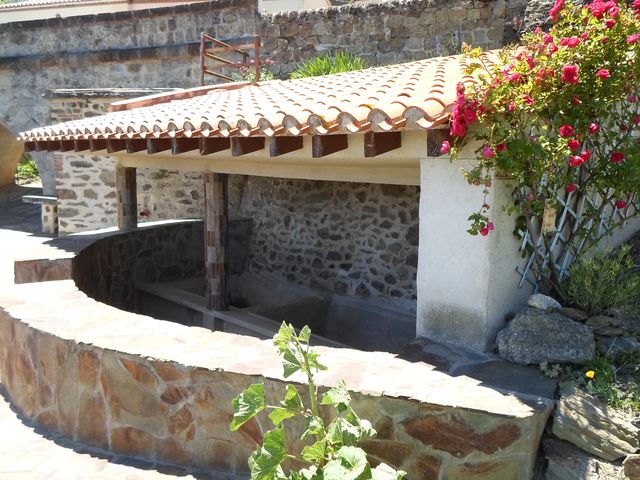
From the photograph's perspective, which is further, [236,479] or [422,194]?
[422,194]

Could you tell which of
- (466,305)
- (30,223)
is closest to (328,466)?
(466,305)

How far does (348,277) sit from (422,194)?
4.15 meters

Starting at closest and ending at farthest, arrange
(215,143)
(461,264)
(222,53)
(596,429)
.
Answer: (596,429)
(461,264)
(215,143)
(222,53)

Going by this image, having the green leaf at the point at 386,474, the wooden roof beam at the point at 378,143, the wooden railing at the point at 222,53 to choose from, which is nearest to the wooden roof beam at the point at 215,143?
the wooden roof beam at the point at 378,143

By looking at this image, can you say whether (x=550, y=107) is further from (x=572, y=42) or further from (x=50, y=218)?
(x=50, y=218)

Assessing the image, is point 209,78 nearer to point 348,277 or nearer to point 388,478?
point 348,277

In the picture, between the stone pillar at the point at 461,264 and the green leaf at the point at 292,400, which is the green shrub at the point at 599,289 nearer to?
the stone pillar at the point at 461,264

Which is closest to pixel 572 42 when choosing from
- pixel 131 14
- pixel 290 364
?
pixel 290 364

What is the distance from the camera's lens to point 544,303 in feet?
13.1

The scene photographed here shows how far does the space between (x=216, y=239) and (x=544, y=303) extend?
4.13 meters

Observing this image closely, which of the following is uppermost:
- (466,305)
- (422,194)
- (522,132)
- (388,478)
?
(522,132)

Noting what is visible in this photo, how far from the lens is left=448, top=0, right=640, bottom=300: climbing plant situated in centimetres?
350

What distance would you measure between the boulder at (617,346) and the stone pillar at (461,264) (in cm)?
56

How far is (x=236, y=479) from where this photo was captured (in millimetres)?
3541
